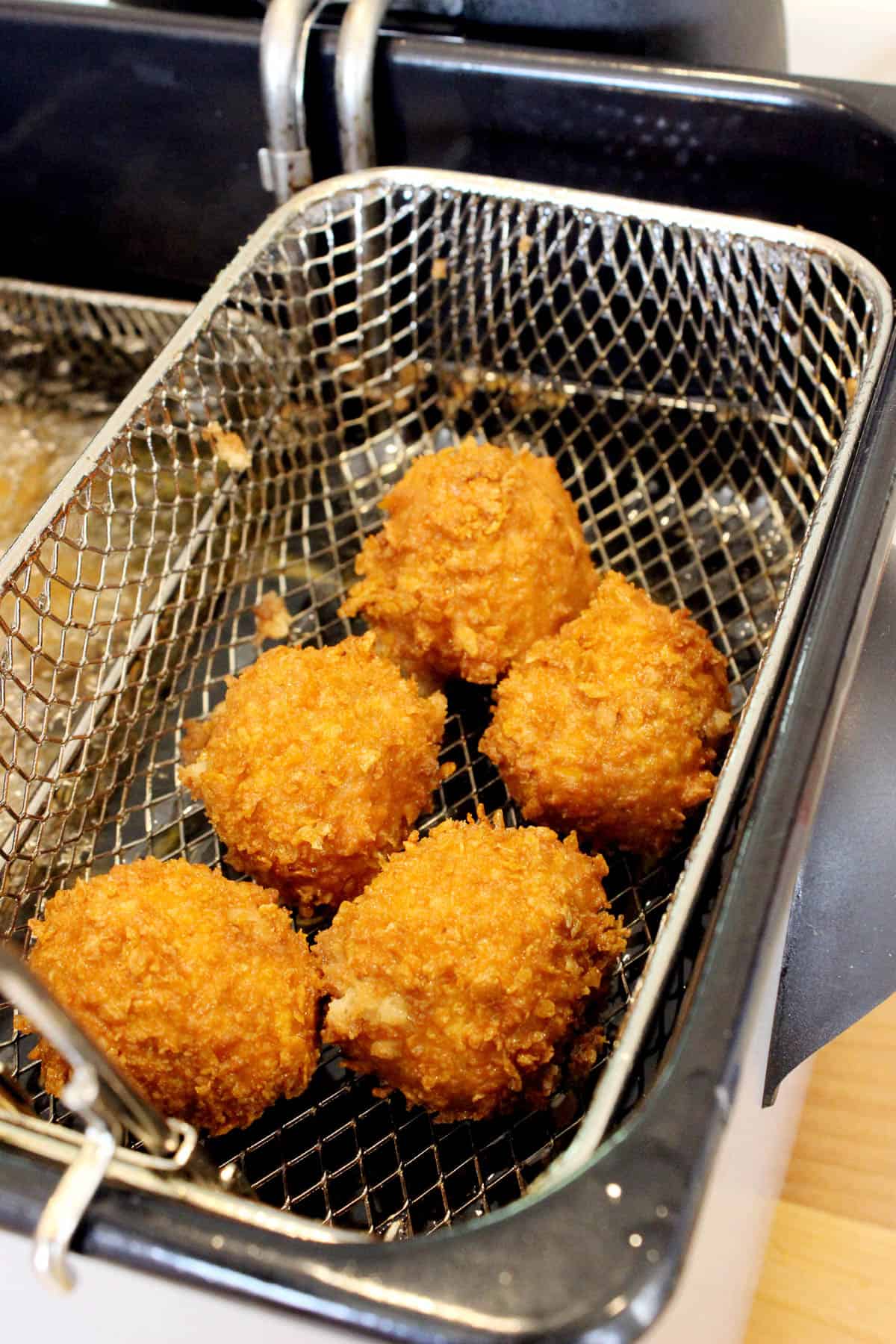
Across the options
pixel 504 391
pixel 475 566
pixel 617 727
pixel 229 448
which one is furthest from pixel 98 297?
pixel 617 727

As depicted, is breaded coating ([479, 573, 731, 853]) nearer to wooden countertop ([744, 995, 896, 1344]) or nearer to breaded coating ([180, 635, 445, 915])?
breaded coating ([180, 635, 445, 915])

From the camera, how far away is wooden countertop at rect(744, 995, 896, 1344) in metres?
1.06

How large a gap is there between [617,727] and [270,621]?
51 centimetres

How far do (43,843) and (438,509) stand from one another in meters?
0.56

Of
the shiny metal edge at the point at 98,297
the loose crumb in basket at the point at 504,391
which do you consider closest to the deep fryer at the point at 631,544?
the loose crumb in basket at the point at 504,391

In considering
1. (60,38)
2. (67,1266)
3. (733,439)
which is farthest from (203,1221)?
(60,38)

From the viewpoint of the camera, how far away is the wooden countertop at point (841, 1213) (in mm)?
1064

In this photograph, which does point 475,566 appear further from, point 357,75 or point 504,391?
point 357,75

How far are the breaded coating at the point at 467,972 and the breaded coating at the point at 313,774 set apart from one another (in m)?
0.09

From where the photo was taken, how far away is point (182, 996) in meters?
0.93

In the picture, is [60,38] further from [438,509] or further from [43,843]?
[43,843]

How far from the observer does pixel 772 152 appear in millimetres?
1395

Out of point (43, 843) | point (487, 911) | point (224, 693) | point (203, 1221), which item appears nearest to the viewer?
point (203, 1221)

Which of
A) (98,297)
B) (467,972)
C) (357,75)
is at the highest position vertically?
(357,75)
